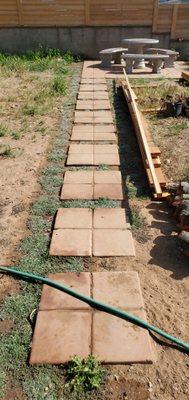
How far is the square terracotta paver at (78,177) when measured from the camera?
15.0ft

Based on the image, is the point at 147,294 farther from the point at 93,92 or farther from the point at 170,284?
the point at 93,92

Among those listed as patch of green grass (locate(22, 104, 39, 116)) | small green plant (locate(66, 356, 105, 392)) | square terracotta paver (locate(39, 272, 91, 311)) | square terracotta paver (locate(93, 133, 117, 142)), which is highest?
patch of green grass (locate(22, 104, 39, 116))

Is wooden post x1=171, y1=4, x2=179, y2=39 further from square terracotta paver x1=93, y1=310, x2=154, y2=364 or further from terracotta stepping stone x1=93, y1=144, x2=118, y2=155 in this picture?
square terracotta paver x1=93, y1=310, x2=154, y2=364

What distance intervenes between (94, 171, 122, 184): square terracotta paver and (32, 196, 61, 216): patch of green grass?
2.33 feet

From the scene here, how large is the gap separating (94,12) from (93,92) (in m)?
5.90

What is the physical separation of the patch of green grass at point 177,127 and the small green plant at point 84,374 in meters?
4.57

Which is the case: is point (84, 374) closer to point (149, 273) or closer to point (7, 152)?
point (149, 273)

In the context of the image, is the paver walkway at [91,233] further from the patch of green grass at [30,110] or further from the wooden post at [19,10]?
the wooden post at [19,10]

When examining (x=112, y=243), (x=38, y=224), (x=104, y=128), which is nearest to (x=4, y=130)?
(x=104, y=128)

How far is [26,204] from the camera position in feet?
13.5

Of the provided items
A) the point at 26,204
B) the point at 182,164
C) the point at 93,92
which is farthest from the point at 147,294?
the point at 93,92

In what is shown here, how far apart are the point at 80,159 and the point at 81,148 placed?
1.40 feet

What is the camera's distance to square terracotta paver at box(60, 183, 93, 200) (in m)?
4.23

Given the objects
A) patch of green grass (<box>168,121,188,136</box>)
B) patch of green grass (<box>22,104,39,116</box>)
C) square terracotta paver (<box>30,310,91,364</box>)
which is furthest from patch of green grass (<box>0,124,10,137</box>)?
square terracotta paver (<box>30,310,91,364</box>)
